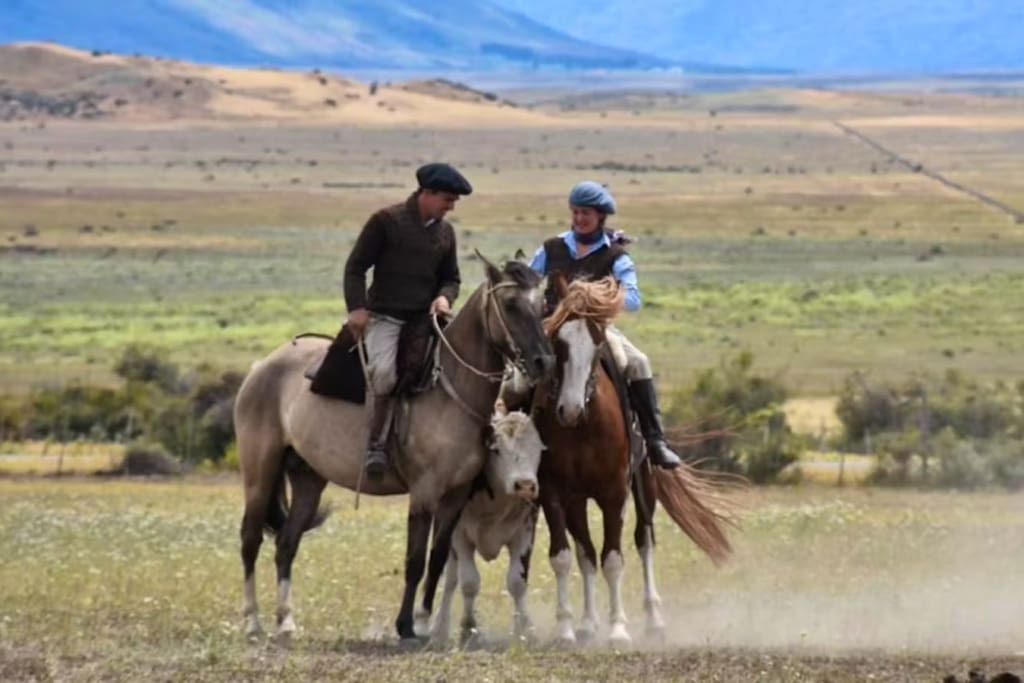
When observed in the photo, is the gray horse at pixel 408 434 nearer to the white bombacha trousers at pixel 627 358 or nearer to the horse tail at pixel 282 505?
the horse tail at pixel 282 505

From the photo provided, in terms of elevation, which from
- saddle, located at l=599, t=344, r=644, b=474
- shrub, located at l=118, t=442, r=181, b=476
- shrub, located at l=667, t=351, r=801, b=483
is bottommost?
shrub, located at l=118, t=442, r=181, b=476

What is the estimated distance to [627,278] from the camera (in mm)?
13742

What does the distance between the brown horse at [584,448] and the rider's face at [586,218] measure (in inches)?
20.5

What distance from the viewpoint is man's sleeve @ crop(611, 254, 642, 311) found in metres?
13.7

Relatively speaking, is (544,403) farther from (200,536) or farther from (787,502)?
(787,502)

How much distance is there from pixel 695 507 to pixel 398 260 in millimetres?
2537

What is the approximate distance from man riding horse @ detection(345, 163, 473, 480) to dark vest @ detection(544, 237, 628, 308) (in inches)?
23.6

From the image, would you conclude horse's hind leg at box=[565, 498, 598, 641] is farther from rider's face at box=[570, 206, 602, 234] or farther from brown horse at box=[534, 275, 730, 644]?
rider's face at box=[570, 206, 602, 234]

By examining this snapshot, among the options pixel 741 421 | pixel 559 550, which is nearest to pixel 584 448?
pixel 559 550

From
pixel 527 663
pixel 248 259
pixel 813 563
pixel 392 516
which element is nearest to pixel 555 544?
pixel 527 663

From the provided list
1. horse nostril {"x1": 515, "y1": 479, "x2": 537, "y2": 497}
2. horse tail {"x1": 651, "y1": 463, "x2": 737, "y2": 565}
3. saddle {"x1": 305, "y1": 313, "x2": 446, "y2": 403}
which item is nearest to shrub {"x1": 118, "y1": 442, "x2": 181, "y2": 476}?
horse tail {"x1": 651, "y1": 463, "x2": 737, "y2": 565}

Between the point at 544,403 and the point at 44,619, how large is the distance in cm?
332

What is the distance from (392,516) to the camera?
84.6 ft

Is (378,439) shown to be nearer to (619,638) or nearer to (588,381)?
(588,381)
